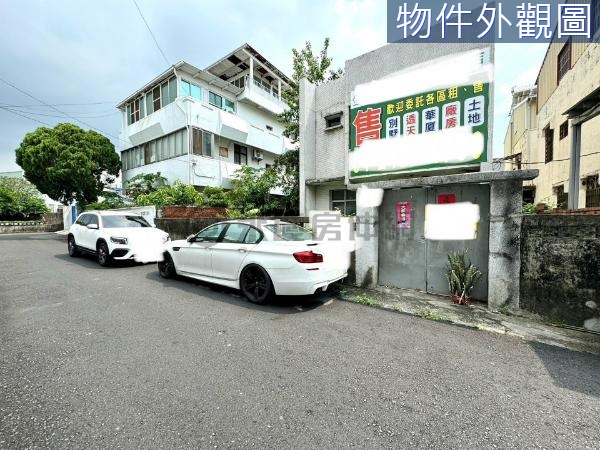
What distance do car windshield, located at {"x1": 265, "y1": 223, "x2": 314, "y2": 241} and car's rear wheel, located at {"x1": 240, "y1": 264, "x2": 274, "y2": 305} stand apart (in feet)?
2.24

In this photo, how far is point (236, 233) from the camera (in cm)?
525

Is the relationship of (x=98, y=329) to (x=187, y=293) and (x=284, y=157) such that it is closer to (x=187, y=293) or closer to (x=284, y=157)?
(x=187, y=293)

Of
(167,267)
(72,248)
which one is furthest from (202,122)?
(167,267)

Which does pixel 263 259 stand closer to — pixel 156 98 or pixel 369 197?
pixel 369 197

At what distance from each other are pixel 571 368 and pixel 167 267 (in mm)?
6802

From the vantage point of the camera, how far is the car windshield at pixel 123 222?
26.7 feet

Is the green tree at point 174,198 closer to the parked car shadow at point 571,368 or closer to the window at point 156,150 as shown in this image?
the window at point 156,150

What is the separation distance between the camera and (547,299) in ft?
13.1

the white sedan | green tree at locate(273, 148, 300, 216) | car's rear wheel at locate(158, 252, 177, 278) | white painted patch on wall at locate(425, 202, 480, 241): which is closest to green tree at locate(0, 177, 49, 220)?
green tree at locate(273, 148, 300, 216)

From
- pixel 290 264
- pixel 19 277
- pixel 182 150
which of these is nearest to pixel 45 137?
pixel 182 150

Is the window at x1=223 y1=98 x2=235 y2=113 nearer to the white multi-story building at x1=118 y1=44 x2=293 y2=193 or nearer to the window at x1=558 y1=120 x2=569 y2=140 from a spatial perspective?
the white multi-story building at x1=118 y1=44 x2=293 y2=193

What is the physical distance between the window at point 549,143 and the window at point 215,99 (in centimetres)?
1796

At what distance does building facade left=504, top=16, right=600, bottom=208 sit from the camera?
534cm

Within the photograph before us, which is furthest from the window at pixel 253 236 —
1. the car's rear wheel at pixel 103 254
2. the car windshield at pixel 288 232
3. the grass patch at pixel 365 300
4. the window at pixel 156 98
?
the window at pixel 156 98
